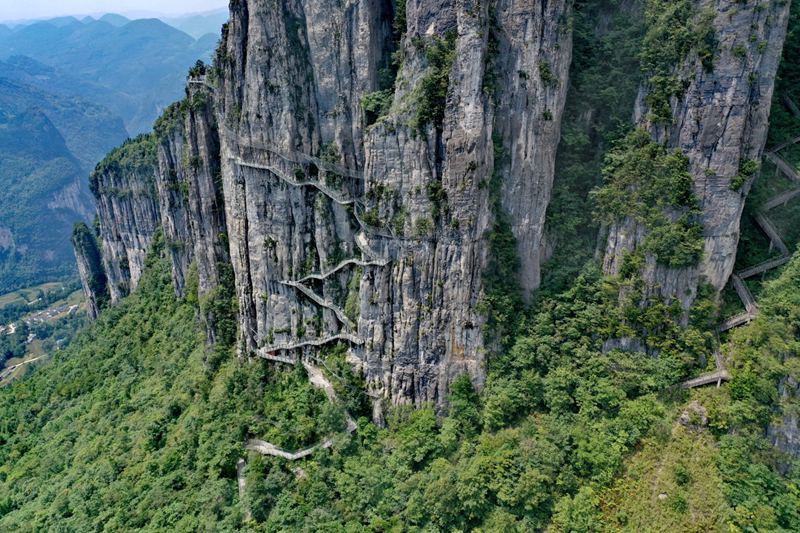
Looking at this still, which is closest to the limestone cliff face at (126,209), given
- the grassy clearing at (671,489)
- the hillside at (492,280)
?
the hillside at (492,280)

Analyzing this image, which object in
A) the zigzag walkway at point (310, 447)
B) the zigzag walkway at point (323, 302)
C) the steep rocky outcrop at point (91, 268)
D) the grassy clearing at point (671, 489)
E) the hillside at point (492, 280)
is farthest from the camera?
the steep rocky outcrop at point (91, 268)

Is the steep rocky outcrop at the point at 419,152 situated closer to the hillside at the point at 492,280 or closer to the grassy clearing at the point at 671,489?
the hillside at the point at 492,280

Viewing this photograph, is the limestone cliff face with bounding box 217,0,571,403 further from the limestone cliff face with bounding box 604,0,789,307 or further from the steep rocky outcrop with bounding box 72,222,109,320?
the steep rocky outcrop with bounding box 72,222,109,320

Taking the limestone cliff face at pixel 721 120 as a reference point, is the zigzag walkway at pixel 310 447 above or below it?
below

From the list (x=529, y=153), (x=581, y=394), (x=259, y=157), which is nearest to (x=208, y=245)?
(x=259, y=157)

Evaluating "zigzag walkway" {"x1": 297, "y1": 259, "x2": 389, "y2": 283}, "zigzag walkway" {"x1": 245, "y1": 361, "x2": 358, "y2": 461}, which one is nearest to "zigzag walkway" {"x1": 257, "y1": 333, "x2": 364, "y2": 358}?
"zigzag walkway" {"x1": 245, "y1": 361, "x2": 358, "y2": 461}

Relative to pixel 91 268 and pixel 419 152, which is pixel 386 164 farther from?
pixel 91 268
